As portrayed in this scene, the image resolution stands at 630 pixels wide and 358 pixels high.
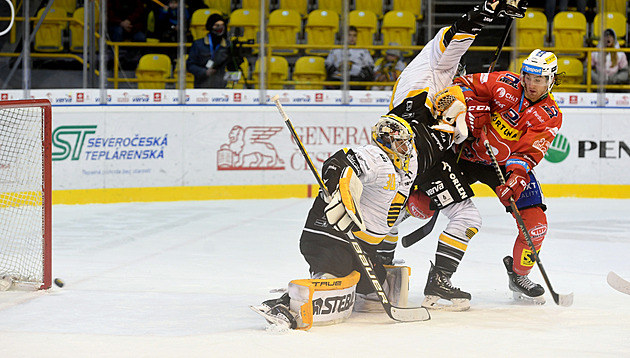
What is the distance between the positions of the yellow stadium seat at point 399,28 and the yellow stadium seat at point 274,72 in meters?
1.13

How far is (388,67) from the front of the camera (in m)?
9.06

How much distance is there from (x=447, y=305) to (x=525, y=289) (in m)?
0.44

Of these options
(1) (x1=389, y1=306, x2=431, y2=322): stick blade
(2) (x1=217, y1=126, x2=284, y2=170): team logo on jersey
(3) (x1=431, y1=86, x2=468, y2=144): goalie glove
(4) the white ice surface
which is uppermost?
(3) (x1=431, y1=86, x2=468, y2=144): goalie glove

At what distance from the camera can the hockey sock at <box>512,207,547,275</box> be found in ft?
13.8

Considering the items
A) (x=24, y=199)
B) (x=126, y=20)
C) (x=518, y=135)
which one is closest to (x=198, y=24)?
(x=126, y=20)

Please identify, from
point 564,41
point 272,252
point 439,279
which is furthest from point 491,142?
point 564,41

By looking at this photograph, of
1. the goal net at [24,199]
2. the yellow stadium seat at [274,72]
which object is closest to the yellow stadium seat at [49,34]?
the goal net at [24,199]

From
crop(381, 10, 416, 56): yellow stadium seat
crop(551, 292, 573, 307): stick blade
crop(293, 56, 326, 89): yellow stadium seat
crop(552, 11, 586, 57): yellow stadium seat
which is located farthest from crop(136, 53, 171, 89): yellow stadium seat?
crop(551, 292, 573, 307): stick blade

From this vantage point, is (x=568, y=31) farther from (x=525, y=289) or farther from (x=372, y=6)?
(x=525, y=289)

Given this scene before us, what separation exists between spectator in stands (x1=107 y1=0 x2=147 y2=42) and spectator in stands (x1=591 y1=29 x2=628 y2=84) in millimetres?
4642

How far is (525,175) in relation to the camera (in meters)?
4.05

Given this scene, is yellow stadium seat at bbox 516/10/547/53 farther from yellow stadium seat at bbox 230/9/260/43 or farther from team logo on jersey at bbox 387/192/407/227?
team logo on jersey at bbox 387/192/407/227

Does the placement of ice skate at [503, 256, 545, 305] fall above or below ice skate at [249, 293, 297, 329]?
below

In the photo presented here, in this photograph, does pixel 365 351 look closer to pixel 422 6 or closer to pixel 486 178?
pixel 486 178
